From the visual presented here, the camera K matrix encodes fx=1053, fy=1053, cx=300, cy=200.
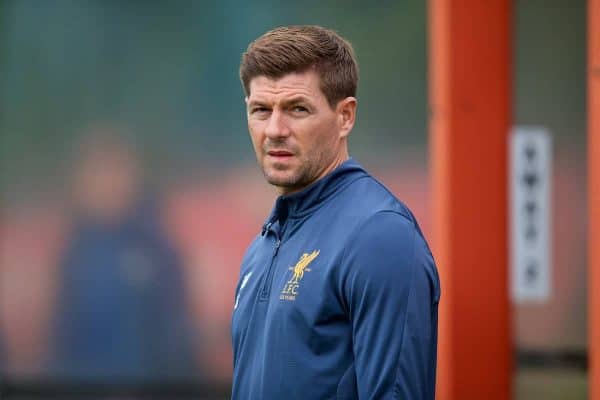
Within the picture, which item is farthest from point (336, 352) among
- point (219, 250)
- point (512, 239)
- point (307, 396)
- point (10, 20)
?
point (10, 20)

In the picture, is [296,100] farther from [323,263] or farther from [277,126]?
[323,263]

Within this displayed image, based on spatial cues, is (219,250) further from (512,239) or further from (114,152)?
(512,239)

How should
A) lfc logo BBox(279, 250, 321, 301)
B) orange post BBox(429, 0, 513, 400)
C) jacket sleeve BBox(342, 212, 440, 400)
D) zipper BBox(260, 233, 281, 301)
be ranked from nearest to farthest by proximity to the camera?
jacket sleeve BBox(342, 212, 440, 400), lfc logo BBox(279, 250, 321, 301), zipper BBox(260, 233, 281, 301), orange post BBox(429, 0, 513, 400)

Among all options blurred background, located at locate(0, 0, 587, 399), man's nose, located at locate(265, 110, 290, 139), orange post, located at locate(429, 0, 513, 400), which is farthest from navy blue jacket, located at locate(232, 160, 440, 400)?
blurred background, located at locate(0, 0, 587, 399)

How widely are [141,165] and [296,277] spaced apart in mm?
3915

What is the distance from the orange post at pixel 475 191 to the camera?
397 cm

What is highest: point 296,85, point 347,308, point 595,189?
point 296,85

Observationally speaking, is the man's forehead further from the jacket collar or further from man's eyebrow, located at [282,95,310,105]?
the jacket collar

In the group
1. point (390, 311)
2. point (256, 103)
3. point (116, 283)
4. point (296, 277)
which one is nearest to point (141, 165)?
point (116, 283)

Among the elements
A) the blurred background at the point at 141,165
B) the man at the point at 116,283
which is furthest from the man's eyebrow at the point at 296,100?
the man at the point at 116,283

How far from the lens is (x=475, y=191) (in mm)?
4008

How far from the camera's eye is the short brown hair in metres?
1.89

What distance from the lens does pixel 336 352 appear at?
174 centimetres

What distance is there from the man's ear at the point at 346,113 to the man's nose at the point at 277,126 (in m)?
0.11
